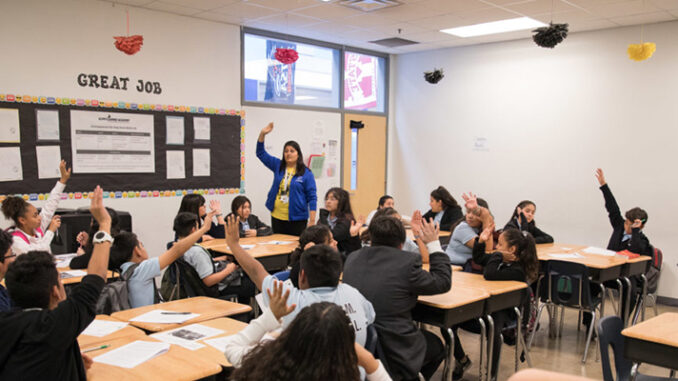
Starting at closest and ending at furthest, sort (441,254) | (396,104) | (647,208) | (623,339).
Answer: (623,339) → (441,254) → (647,208) → (396,104)

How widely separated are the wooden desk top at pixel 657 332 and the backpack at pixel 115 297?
2763 mm

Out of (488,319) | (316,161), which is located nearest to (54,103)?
(316,161)

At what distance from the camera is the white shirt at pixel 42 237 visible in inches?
157

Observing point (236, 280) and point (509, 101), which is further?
point (509, 101)

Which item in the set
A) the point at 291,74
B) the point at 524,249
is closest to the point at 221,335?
the point at 524,249

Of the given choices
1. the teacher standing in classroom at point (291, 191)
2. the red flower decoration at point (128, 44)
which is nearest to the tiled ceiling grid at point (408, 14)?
the red flower decoration at point (128, 44)

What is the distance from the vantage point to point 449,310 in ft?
11.1

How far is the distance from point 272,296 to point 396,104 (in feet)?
25.0

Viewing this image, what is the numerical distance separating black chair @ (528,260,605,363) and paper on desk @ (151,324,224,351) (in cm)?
298

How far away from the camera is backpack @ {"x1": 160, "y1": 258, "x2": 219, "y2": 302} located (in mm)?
3965

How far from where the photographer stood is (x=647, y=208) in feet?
22.0

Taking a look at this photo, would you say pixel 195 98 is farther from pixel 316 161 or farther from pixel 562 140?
pixel 562 140

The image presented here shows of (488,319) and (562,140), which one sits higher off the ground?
(562,140)

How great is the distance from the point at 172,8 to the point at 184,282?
3.55 m
